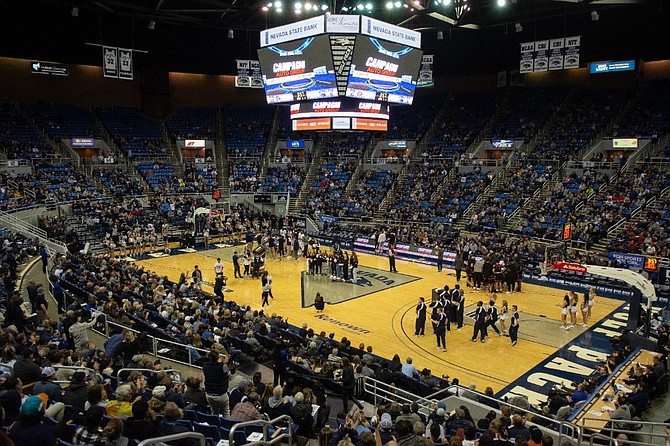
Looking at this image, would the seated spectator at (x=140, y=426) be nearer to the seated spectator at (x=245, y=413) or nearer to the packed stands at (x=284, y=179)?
the seated spectator at (x=245, y=413)

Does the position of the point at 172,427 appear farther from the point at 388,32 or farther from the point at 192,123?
the point at 192,123

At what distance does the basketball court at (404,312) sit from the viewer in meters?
14.7

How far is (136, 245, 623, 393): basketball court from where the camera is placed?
48.2 feet

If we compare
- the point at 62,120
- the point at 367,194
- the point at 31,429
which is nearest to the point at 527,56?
the point at 367,194

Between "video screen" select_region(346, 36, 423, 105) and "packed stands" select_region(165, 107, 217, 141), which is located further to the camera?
"packed stands" select_region(165, 107, 217, 141)

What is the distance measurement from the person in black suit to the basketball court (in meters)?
0.28

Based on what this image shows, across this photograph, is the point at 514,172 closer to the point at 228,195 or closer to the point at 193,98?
the point at 228,195

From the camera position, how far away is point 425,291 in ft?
72.8

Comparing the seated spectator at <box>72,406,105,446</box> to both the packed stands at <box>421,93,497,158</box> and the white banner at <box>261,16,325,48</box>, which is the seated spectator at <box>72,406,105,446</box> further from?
the packed stands at <box>421,93,497,158</box>

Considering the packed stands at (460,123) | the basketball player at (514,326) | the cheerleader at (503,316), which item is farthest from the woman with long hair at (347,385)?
the packed stands at (460,123)

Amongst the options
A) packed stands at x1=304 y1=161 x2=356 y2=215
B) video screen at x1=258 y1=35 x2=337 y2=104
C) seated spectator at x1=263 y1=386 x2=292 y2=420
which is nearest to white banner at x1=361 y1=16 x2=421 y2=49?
video screen at x1=258 y1=35 x2=337 y2=104

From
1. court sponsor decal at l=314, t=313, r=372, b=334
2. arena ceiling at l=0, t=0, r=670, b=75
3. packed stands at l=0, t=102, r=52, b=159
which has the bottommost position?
court sponsor decal at l=314, t=313, r=372, b=334

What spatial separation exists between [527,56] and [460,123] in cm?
914

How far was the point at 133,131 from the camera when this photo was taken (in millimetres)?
43062
